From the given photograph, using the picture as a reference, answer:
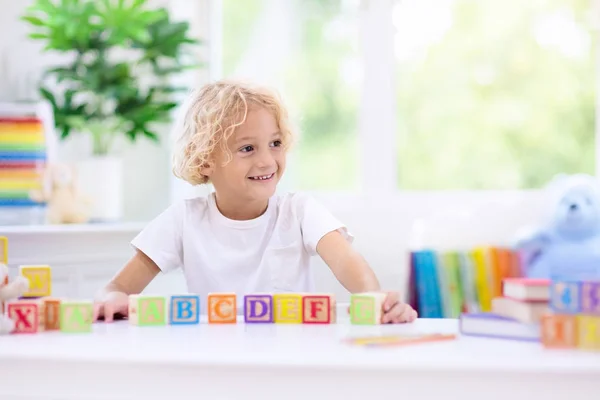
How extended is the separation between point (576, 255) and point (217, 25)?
67.7 inches

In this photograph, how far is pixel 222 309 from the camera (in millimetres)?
1286

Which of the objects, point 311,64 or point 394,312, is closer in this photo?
point 394,312

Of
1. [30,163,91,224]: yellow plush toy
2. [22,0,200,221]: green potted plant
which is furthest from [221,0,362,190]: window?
[30,163,91,224]: yellow plush toy

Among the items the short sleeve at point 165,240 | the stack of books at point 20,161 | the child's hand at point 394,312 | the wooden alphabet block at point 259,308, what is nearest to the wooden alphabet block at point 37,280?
the wooden alphabet block at point 259,308

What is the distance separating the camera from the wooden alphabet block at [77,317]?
1158mm

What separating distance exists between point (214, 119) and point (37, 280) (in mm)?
616

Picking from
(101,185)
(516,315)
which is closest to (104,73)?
(101,185)

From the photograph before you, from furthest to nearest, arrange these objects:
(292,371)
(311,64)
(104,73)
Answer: (311,64) < (104,73) < (292,371)

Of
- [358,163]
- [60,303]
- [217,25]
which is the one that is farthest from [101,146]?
[60,303]

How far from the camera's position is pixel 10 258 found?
2363mm

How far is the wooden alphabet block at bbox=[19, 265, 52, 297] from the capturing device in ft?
4.24

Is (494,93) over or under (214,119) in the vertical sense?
over

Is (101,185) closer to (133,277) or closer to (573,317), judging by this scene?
(133,277)

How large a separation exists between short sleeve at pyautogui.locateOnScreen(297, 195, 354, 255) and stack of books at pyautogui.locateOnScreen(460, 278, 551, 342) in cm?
69
